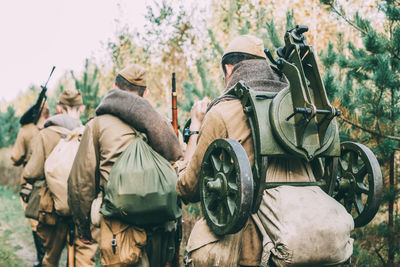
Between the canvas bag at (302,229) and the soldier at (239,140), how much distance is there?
0.15 metres

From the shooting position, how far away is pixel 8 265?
620 centimetres

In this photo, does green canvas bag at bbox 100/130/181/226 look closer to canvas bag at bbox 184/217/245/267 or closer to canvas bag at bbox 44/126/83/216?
canvas bag at bbox 184/217/245/267

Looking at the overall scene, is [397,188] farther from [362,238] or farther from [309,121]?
[309,121]

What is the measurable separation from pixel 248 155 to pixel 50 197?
290cm

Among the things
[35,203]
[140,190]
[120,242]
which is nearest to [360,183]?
[140,190]

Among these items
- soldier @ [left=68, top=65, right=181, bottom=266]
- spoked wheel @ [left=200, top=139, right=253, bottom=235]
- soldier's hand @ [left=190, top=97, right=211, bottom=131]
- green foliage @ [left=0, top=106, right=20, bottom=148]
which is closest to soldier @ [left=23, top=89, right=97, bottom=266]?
soldier @ [left=68, top=65, right=181, bottom=266]

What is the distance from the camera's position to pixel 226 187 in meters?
2.04

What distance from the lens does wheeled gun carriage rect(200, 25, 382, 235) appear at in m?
1.97

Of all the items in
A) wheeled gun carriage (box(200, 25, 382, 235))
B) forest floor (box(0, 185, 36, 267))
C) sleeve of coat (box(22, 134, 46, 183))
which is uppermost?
wheeled gun carriage (box(200, 25, 382, 235))

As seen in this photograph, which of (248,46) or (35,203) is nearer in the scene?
(248,46)

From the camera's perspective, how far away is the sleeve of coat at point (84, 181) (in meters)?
3.20

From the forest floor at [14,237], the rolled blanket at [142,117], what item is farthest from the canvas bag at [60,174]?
the forest floor at [14,237]

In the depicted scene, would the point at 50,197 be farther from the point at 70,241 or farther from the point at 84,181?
the point at 84,181

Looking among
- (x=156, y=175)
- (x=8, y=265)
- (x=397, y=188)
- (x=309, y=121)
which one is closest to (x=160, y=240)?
(x=156, y=175)
